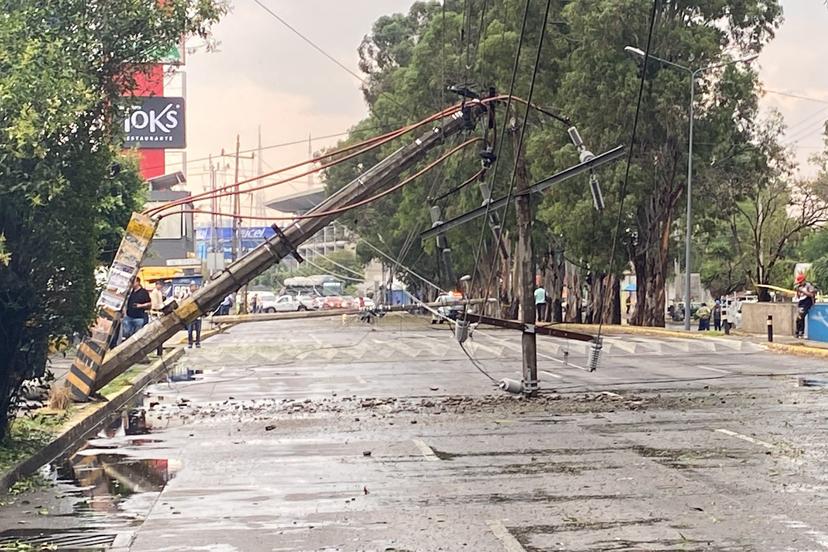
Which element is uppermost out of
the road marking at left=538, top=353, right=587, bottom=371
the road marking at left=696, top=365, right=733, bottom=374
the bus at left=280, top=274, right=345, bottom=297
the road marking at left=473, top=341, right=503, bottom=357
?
the bus at left=280, top=274, right=345, bottom=297

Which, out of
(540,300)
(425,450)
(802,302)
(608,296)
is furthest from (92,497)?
(608,296)

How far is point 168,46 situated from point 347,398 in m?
Answer: 7.86

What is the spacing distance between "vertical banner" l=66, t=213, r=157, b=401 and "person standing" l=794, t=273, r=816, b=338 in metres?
22.1

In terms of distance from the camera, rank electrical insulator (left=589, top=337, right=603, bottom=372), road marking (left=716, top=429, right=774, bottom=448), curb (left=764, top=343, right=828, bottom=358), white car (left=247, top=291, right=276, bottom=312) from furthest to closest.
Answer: white car (left=247, top=291, right=276, bottom=312), curb (left=764, top=343, right=828, bottom=358), electrical insulator (left=589, top=337, right=603, bottom=372), road marking (left=716, top=429, right=774, bottom=448)

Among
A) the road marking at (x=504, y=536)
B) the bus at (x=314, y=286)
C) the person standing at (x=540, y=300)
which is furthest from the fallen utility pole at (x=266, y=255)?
the bus at (x=314, y=286)

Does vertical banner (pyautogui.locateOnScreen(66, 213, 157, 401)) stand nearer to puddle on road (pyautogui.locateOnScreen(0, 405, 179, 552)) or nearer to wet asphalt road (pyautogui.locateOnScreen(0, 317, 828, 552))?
wet asphalt road (pyautogui.locateOnScreen(0, 317, 828, 552))

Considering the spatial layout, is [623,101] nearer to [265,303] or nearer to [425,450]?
[425,450]

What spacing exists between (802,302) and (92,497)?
92.3 ft

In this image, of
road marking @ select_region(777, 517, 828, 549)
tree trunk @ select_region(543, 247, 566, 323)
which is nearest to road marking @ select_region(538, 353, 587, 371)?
road marking @ select_region(777, 517, 828, 549)

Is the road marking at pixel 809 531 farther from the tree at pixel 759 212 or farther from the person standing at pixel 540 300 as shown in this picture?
the person standing at pixel 540 300

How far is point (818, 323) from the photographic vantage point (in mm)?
33875

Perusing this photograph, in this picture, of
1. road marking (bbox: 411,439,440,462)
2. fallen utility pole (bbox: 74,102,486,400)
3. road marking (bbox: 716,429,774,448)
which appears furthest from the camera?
fallen utility pole (bbox: 74,102,486,400)

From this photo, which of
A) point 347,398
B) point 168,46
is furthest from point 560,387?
point 168,46

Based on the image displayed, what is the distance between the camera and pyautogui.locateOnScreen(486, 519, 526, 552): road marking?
26.7 ft
